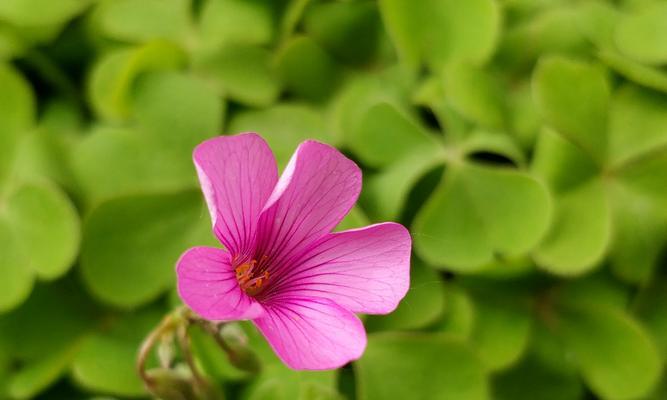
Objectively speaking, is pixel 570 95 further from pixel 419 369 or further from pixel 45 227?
pixel 45 227

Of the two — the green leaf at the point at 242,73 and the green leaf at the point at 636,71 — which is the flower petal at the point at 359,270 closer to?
the green leaf at the point at 242,73

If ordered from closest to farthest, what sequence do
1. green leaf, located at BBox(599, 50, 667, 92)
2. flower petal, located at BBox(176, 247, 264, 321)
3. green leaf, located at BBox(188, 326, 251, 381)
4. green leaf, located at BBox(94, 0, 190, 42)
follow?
1. flower petal, located at BBox(176, 247, 264, 321)
2. green leaf, located at BBox(188, 326, 251, 381)
3. green leaf, located at BBox(599, 50, 667, 92)
4. green leaf, located at BBox(94, 0, 190, 42)

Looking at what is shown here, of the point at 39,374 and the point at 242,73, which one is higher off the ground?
the point at 242,73

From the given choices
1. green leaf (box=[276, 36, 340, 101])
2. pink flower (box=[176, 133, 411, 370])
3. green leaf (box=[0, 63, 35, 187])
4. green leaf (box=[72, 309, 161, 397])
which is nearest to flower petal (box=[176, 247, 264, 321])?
pink flower (box=[176, 133, 411, 370])

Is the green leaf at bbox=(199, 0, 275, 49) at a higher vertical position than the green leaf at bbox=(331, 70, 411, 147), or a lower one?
higher

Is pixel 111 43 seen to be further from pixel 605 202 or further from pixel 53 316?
pixel 605 202

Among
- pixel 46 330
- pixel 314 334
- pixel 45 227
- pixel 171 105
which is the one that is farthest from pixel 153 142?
pixel 314 334

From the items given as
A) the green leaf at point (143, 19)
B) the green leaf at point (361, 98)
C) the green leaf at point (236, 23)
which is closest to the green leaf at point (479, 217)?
the green leaf at point (361, 98)

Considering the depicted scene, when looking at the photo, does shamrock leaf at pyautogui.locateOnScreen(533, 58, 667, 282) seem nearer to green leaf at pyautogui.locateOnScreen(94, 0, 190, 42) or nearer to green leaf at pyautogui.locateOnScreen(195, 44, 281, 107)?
green leaf at pyautogui.locateOnScreen(195, 44, 281, 107)
